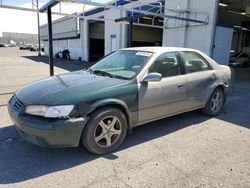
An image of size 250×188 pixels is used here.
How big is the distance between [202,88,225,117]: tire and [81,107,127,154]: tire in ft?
8.10

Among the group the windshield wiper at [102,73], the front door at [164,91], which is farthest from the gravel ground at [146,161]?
the windshield wiper at [102,73]

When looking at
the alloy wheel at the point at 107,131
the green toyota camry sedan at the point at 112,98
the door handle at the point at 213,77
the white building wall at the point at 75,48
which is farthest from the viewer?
the white building wall at the point at 75,48

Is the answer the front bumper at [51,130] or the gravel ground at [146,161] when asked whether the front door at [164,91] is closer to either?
the gravel ground at [146,161]

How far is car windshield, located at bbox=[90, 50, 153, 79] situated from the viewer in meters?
4.00

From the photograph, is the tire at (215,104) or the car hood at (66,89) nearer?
the car hood at (66,89)

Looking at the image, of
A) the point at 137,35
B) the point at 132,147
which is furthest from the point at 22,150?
the point at 137,35

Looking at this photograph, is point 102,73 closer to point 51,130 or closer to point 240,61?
point 51,130

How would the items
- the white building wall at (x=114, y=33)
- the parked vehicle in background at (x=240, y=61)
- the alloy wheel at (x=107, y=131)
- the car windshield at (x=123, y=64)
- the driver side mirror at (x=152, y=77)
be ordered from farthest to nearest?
the parked vehicle in background at (x=240, y=61)
the white building wall at (x=114, y=33)
the car windshield at (x=123, y=64)
the driver side mirror at (x=152, y=77)
the alloy wheel at (x=107, y=131)

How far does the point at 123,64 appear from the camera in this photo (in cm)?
441

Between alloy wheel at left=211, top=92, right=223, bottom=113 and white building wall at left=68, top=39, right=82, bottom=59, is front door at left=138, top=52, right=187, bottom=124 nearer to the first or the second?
alloy wheel at left=211, top=92, right=223, bottom=113

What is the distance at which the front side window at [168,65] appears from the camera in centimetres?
414

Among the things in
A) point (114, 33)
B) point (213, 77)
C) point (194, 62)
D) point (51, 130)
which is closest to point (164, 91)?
Result: point (194, 62)

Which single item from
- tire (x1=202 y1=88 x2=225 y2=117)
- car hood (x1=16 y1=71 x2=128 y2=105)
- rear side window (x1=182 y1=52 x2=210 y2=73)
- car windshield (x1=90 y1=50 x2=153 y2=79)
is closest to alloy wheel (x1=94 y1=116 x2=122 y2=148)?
car hood (x1=16 y1=71 x2=128 y2=105)

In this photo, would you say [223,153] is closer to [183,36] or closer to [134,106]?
[134,106]
